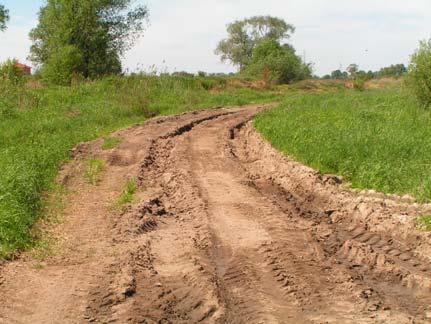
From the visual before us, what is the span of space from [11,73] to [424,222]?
19.6m

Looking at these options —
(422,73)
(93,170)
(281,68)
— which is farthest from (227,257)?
(281,68)

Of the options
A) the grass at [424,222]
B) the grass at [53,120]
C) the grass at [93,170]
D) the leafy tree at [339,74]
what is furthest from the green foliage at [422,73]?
the leafy tree at [339,74]

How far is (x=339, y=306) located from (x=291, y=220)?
10.3 ft

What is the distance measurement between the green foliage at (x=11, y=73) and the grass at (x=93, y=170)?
10725mm

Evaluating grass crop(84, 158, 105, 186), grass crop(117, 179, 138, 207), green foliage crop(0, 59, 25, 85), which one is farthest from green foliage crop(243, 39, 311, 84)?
grass crop(117, 179, 138, 207)

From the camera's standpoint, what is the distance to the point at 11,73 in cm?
2328

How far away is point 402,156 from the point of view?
10922 mm

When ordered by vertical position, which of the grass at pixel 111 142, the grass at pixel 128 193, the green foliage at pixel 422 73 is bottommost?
the grass at pixel 128 193

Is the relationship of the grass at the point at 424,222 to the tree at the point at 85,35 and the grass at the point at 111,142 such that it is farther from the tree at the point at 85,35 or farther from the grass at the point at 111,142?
the tree at the point at 85,35

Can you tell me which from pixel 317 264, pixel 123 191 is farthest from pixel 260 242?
pixel 123 191

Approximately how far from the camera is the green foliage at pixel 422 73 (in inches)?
803

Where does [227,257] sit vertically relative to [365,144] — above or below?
below

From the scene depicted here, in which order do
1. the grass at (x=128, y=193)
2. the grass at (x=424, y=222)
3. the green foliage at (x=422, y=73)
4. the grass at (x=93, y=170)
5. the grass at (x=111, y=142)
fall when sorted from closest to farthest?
the grass at (x=424, y=222), the grass at (x=128, y=193), the grass at (x=93, y=170), the grass at (x=111, y=142), the green foliage at (x=422, y=73)

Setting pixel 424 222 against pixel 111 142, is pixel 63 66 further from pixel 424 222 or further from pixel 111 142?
pixel 424 222
